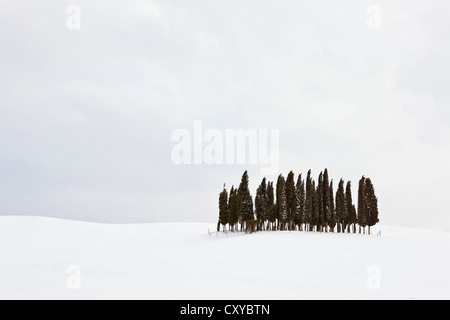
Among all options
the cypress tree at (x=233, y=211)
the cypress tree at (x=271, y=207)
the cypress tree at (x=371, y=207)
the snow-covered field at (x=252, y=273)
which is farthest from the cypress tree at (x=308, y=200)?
the snow-covered field at (x=252, y=273)

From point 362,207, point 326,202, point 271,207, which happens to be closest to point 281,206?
point 271,207

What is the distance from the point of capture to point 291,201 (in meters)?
54.4

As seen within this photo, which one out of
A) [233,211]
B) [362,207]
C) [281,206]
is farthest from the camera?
[233,211]

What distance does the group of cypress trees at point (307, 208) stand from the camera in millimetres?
53969

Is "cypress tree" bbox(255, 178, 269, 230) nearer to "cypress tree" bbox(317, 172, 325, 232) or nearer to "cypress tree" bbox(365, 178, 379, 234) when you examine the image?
"cypress tree" bbox(317, 172, 325, 232)

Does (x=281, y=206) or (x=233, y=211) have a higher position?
(x=281, y=206)

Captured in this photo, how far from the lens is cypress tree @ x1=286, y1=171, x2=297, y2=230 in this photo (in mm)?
53812

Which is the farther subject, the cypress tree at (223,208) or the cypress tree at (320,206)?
the cypress tree at (223,208)

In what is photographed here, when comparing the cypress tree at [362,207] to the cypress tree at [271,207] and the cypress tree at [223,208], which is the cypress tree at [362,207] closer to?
the cypress tree at [271,207]

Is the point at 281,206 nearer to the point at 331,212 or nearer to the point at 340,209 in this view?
the point at 331,212

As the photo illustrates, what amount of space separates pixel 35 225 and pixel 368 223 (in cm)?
5454

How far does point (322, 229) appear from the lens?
5428 cm

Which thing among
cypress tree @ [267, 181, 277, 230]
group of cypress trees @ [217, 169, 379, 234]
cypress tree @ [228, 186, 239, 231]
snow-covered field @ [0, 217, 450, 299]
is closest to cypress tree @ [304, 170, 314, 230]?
group of cypress trees @ [217, 169, 379, 234]

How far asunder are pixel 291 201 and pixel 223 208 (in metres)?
11.5
